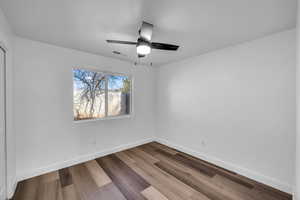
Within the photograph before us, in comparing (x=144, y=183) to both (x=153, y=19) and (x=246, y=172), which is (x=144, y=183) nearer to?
(x=246, y=172)

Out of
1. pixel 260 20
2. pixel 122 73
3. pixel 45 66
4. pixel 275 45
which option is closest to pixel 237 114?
pixel 275 45

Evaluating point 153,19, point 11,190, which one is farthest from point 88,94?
point 153,19

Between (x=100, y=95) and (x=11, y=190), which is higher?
(x=100, y=95)

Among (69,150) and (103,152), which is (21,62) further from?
(103,152)

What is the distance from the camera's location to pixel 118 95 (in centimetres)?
323

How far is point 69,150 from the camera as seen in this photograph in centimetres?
243

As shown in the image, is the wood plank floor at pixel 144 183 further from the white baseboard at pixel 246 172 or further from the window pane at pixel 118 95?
the window pane at pixel 118 95

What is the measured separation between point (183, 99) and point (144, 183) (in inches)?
80.8

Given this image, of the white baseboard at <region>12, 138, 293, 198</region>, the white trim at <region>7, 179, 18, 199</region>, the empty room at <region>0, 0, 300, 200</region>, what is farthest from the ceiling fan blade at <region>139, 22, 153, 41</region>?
the white trim at <region>7, 179, 18, 199</region>

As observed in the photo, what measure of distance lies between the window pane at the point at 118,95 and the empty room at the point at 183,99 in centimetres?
5

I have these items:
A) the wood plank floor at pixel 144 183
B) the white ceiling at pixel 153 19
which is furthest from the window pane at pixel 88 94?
the wood plank floor at pixel 144 183

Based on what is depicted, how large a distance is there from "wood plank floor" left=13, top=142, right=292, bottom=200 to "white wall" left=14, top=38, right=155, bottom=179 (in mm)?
272

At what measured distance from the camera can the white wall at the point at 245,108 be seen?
1772mm

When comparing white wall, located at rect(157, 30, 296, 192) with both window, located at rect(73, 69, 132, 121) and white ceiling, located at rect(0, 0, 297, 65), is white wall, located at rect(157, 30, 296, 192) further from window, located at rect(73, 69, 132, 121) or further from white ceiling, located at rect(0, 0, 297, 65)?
window, located at rect(73, 69, 132, 121)
